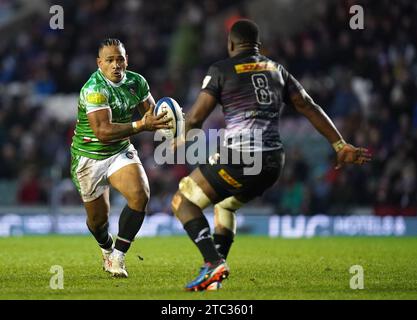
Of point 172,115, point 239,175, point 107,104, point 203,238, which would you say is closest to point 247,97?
point 239,175

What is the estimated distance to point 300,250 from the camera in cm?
1441

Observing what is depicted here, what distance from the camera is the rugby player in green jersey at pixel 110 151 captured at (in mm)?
10148

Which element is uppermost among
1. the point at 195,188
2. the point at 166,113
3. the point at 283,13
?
the point at 283,13

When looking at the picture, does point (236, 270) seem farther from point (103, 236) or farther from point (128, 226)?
point (103, 236)

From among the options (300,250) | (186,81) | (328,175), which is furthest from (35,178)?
(300,250)

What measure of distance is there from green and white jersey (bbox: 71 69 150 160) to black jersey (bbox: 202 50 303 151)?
76.3 inches

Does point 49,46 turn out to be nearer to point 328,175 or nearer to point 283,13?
point 283,13

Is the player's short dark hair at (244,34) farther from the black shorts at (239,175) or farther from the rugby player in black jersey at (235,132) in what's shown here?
the black shorts at (239,175)

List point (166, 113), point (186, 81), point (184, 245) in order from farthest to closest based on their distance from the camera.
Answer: point (186, 81)
point (184, 245)
point (166, 113)

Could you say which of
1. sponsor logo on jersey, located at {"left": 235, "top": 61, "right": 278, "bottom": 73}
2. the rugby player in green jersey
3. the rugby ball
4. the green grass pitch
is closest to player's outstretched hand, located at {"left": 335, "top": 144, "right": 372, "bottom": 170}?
sponsor logo on jersey, located at {"left": 235, "top": 61, "right": 278, "bottom": 73}

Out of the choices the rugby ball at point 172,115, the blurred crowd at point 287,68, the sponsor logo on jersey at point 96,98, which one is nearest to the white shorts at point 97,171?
the sponsor logo on jersey at point 96,98

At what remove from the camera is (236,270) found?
10969 millimetres

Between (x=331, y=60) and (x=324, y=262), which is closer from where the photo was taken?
(x=324, y=262)
